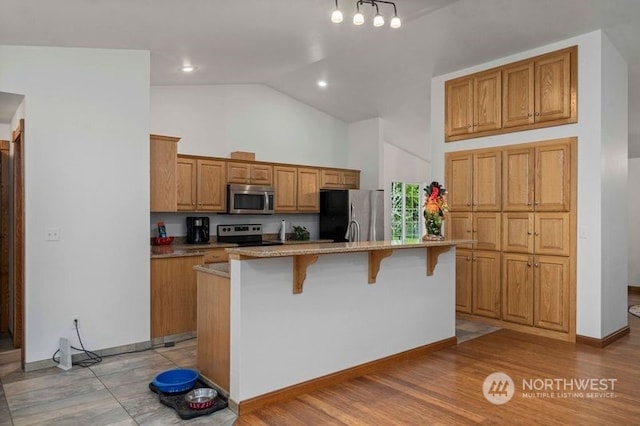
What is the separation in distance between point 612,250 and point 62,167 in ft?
17.6

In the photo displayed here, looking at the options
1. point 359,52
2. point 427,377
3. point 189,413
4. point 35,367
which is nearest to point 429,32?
point 359,52

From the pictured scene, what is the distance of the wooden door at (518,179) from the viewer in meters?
4.64

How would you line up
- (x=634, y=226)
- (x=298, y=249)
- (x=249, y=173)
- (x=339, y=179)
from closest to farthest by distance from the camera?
(x=298, y=249) → (x=249, y=173) → (x=339, y=179) → (x=634, y=226)

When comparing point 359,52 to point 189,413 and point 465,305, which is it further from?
point 189,413

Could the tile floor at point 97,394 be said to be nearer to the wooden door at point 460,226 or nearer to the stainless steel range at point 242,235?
the stainless steel range at point 242,235

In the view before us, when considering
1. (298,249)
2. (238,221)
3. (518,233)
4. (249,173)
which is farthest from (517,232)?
(238,221)

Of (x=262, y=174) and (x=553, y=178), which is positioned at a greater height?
(x=262, y=174)

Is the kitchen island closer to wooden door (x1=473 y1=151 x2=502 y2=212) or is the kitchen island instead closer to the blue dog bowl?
the blue dog bowl

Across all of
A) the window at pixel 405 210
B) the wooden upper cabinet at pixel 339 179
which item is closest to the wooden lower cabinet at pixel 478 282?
the wooden upper cabinet at pixel 339 179

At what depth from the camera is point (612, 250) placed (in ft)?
14.5

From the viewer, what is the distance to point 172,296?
14.4 feet

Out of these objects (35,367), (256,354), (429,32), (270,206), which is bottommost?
(35,367)

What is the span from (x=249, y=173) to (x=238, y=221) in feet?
2.36

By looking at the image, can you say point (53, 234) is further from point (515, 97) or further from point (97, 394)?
point (515, 97)
